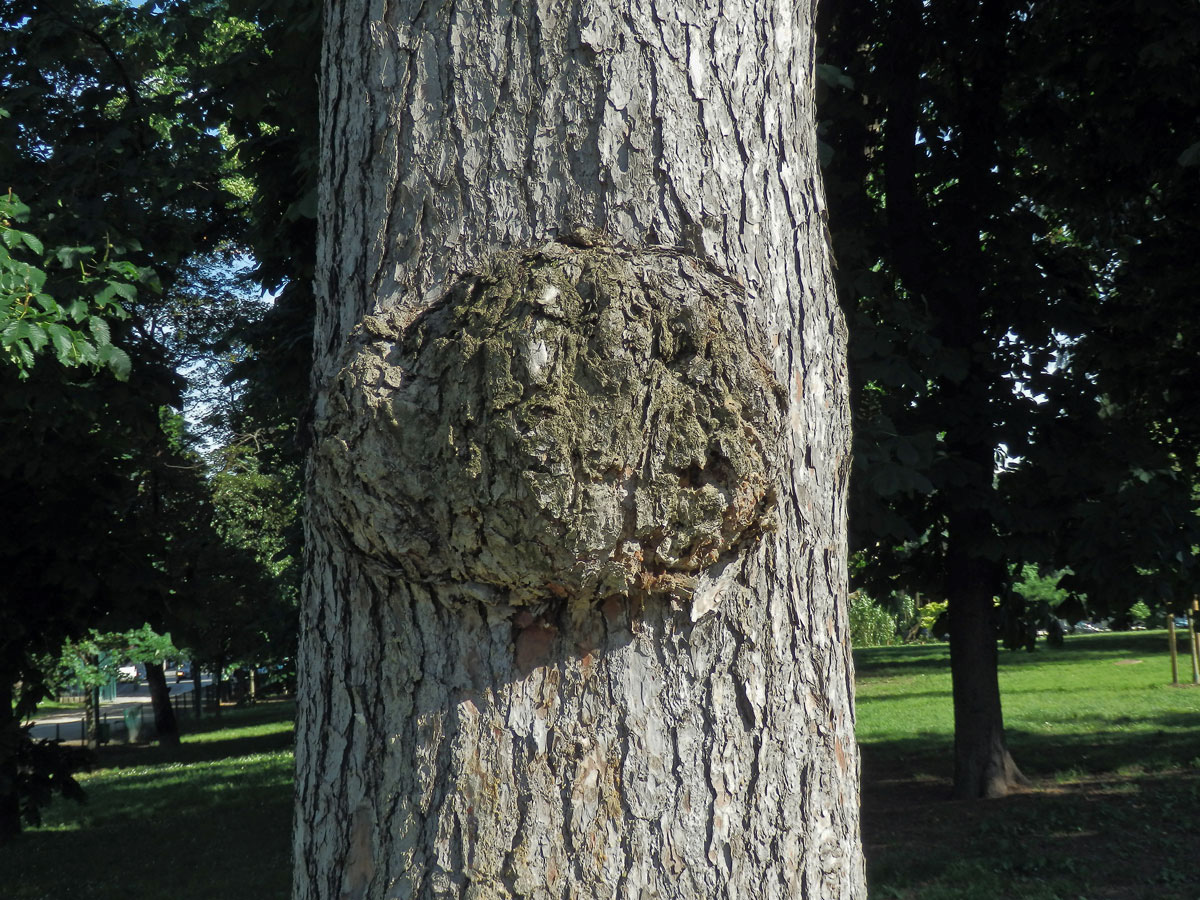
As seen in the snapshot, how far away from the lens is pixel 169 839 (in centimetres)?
1113

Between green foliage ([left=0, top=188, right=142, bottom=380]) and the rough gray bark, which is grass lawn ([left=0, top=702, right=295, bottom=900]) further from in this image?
the rough gray bark

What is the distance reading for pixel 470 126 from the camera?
1.48 metres

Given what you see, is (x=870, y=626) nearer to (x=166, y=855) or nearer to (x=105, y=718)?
(x=105, y=718)

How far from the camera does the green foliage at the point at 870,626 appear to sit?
105 ft

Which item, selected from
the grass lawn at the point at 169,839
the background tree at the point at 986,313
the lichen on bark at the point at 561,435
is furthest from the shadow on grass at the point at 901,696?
the lichen on bark at the point at 561,435

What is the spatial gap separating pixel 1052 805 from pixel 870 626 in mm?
25036

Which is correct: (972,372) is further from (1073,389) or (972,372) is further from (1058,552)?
(1058,552)

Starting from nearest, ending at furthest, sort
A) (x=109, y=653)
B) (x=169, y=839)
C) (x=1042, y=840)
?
(x=1042, y=840), (x=169, y=839), (x=109, y=653)

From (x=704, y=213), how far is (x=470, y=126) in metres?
0.36

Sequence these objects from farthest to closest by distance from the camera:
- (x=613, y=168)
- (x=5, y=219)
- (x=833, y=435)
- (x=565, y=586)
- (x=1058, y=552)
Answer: (x=1058, y=552) < (x=5, y=219) < (x=833, y=435) < (x=613, y=168) < (x=565, y=586)

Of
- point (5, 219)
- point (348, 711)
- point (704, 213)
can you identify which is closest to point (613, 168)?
point (704, 213)

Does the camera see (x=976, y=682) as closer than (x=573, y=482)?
No

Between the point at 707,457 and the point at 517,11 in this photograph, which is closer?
the point at 707,457

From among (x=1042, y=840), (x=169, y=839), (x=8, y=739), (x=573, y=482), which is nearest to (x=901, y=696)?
(x=1042, y=840)
